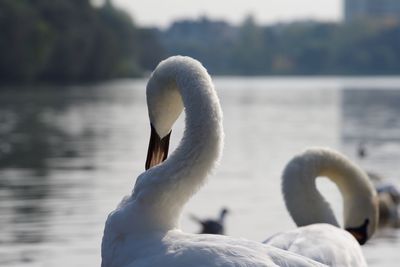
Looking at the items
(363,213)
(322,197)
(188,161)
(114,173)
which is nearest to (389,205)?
(114,173)

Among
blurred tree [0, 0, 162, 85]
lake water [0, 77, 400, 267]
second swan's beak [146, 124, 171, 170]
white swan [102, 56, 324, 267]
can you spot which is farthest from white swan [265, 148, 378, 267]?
blurred tree [0, 0, 162, 85]

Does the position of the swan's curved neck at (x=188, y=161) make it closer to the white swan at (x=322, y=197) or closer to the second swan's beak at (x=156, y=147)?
the second swan's beak at (x=156, y=147)

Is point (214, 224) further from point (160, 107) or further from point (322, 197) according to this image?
point (160, 107)

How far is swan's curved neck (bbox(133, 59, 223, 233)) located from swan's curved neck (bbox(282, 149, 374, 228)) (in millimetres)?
2840

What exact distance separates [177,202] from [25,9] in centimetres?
10442

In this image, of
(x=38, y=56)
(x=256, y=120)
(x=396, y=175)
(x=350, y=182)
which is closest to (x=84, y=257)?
(x=350, y=182)

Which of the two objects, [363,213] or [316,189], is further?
[363,213]

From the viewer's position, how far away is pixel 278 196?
18.9 metres

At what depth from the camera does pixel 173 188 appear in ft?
18.8

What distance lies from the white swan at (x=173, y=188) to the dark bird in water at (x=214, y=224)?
8.33m

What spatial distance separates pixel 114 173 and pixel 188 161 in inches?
684

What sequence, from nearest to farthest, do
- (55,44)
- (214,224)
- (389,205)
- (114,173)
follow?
1. (214,224)
2. (389,205)
3. (114,173)
4. (55,44)

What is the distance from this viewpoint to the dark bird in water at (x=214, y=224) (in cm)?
1451

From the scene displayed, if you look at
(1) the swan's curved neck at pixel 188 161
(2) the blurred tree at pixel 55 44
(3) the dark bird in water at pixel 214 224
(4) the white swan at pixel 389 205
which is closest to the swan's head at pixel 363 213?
(1) the swan's curved neck at pixel 188 161
